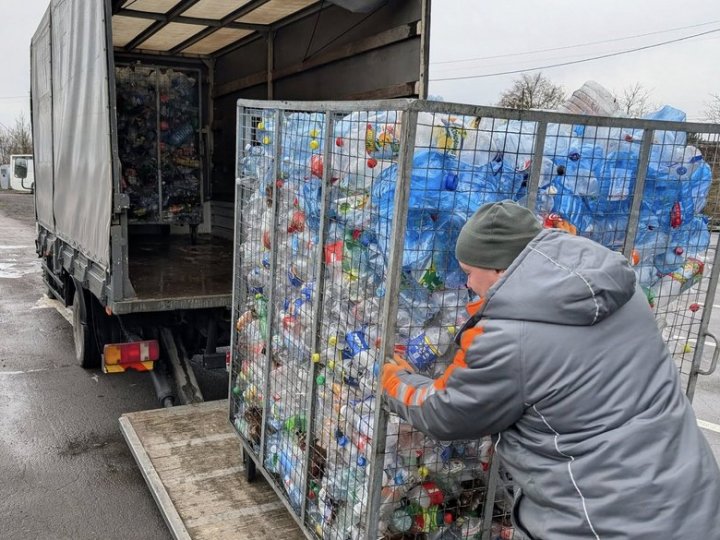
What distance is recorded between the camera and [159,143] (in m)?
8.41

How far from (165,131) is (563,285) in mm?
7577

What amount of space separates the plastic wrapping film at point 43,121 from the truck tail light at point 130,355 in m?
2.63

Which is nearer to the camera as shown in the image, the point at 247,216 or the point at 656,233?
the point at 656,233

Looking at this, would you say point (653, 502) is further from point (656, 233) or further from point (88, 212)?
point (88, 212)

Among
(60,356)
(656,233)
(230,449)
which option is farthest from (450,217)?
(60,356)

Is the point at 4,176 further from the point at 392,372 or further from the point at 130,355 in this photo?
the point at 392,372

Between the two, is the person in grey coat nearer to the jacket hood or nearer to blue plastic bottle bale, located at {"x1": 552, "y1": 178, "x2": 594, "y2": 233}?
the jacket hood

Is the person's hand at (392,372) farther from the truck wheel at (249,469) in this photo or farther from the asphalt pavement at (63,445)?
the asphalt pavement at (63,445)

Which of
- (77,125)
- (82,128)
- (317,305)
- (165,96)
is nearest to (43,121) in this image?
(165,96)

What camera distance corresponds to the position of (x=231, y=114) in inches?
318

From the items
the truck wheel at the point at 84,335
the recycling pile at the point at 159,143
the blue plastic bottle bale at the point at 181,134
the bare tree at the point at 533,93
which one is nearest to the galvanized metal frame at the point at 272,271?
the truck wheel at the point at 84,335

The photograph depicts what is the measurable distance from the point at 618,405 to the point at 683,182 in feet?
5.36

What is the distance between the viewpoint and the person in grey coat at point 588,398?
5.75 ft

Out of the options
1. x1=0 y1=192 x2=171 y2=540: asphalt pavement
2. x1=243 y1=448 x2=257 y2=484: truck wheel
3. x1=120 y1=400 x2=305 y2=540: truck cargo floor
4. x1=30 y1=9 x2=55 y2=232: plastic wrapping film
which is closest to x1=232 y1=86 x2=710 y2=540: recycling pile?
x1=120 y1=400 x2=305 y2=540: truck cargo floor
